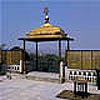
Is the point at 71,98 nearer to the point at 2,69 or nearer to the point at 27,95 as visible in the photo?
the point at 27,95

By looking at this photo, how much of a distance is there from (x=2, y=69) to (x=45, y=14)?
525 cm

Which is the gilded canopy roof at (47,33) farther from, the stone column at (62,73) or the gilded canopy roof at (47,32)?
the stone column at (62,73)

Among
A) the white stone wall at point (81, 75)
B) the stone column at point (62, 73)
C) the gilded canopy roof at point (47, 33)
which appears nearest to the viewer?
the white stone wall at point (81, 75)

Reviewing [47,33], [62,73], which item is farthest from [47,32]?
[62,73]

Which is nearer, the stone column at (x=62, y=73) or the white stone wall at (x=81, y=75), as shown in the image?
the white stone wall at (x=81, y=75)

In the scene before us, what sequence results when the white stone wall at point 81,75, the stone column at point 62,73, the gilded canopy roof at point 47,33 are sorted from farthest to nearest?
the gilded canopy roof at point 47,33
the stone column at point 62,73
the white stone wall at point 81,75

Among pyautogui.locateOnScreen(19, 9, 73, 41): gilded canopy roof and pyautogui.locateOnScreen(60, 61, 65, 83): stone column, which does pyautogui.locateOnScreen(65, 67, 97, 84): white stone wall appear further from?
pyautogui.locateOnScreen(19, 9, 73, 41): gilded canopy roof

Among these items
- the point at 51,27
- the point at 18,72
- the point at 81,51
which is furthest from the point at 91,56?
the point at 18,72

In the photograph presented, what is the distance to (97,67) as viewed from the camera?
35.2 ft

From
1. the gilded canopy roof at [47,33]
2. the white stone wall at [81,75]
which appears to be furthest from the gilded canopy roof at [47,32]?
the white stone wall at [81,75]

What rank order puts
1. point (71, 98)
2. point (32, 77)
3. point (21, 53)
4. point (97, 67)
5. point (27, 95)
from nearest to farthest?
point (71, 98)
point (27, 95)
point (97, 67)
point (32, 77)
point (21, 53)

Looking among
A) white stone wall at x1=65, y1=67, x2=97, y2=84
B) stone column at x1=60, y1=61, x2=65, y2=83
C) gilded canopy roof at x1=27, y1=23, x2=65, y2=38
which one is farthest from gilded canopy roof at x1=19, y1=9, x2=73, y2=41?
white stone wall at x1=65, y1=67, x2=97, y2=84

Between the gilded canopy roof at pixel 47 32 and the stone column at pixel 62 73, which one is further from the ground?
the gilded canopy roof at pixel 47 32

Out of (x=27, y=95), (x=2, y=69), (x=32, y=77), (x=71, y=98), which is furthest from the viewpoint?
(x=2, y=69)
